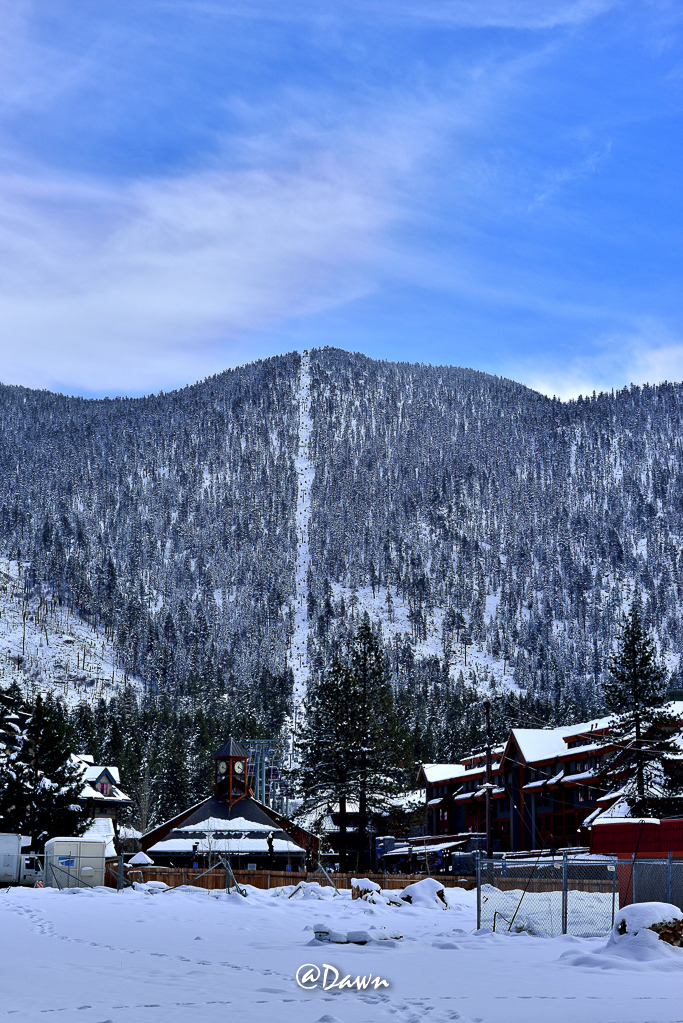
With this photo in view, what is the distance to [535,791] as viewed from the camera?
261ft

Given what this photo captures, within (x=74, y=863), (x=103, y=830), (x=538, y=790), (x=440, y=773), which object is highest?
(x=538, y=790)

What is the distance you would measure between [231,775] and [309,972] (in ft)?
182

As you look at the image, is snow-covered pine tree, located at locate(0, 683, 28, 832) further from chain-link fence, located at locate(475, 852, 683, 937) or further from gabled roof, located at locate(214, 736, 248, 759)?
chain-link fence, located at locate(475, 852, 683, 937)

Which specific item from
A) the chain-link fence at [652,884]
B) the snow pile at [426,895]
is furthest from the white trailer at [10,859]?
the chain-link fence at [652,884]

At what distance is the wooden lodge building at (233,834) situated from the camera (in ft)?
214

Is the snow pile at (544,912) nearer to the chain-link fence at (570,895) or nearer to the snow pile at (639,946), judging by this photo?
the chain-link fence at (570,895)

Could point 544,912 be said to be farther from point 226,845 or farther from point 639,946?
point 226,845

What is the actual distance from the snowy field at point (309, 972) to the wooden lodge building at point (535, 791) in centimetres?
4326

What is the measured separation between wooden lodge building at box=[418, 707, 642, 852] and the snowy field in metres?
43.3

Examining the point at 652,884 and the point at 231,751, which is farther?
the point at 231,751

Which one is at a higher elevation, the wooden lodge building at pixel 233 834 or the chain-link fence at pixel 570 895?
the chain-link fence at pixel 570 895

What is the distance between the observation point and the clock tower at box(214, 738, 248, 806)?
234ft

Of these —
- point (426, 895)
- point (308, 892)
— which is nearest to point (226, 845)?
point (308, 892)

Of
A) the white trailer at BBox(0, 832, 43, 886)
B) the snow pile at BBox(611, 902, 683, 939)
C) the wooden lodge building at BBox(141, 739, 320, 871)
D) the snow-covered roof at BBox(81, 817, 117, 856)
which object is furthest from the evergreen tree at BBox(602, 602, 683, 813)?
the snow-covered roof at BBox(81, 817, 117, 856)
